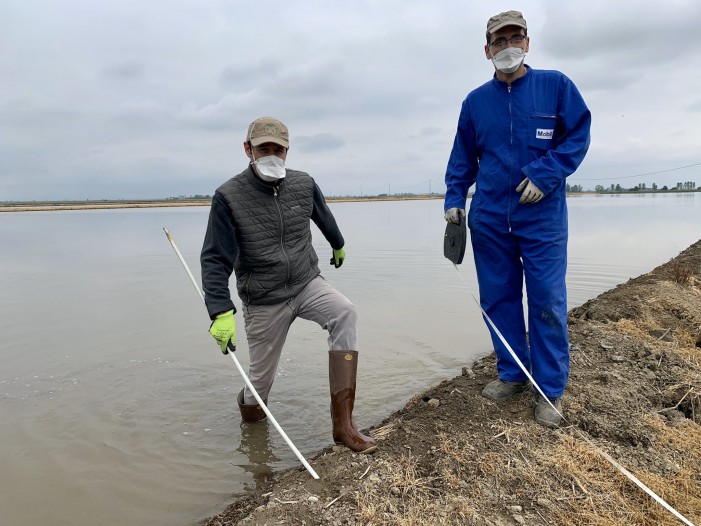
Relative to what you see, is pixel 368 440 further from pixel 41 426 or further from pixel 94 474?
pixel 41 426

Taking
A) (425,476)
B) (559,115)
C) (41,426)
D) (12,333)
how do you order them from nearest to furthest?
(425,476), (559,115), (41,426), (12,333)

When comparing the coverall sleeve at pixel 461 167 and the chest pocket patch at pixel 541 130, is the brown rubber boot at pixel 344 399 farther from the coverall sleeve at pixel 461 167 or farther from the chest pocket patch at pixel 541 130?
the chest pocket patch at pixel 541 130

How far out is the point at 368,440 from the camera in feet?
11.3

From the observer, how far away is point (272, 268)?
12.7 feet

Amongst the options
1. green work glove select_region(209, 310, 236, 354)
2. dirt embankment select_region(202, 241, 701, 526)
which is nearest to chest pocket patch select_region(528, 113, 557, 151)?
dirt embankment select_region(202, 241, 701, 526)

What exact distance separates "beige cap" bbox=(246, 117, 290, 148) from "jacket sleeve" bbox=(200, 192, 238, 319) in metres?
0.47

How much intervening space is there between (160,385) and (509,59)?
4725 mm

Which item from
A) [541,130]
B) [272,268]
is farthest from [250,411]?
[541,130]

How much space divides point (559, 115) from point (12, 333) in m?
8.05

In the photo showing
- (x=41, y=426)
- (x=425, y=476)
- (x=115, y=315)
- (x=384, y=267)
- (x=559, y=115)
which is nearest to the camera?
(x=425, y=476)

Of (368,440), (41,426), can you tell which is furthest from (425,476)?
(41,426)

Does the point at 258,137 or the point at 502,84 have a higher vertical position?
the point at 502,84

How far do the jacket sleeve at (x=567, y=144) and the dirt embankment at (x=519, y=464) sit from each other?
1594 millimetres

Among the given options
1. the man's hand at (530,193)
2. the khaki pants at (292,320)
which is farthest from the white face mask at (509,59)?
the khaki pants at (292,320)
